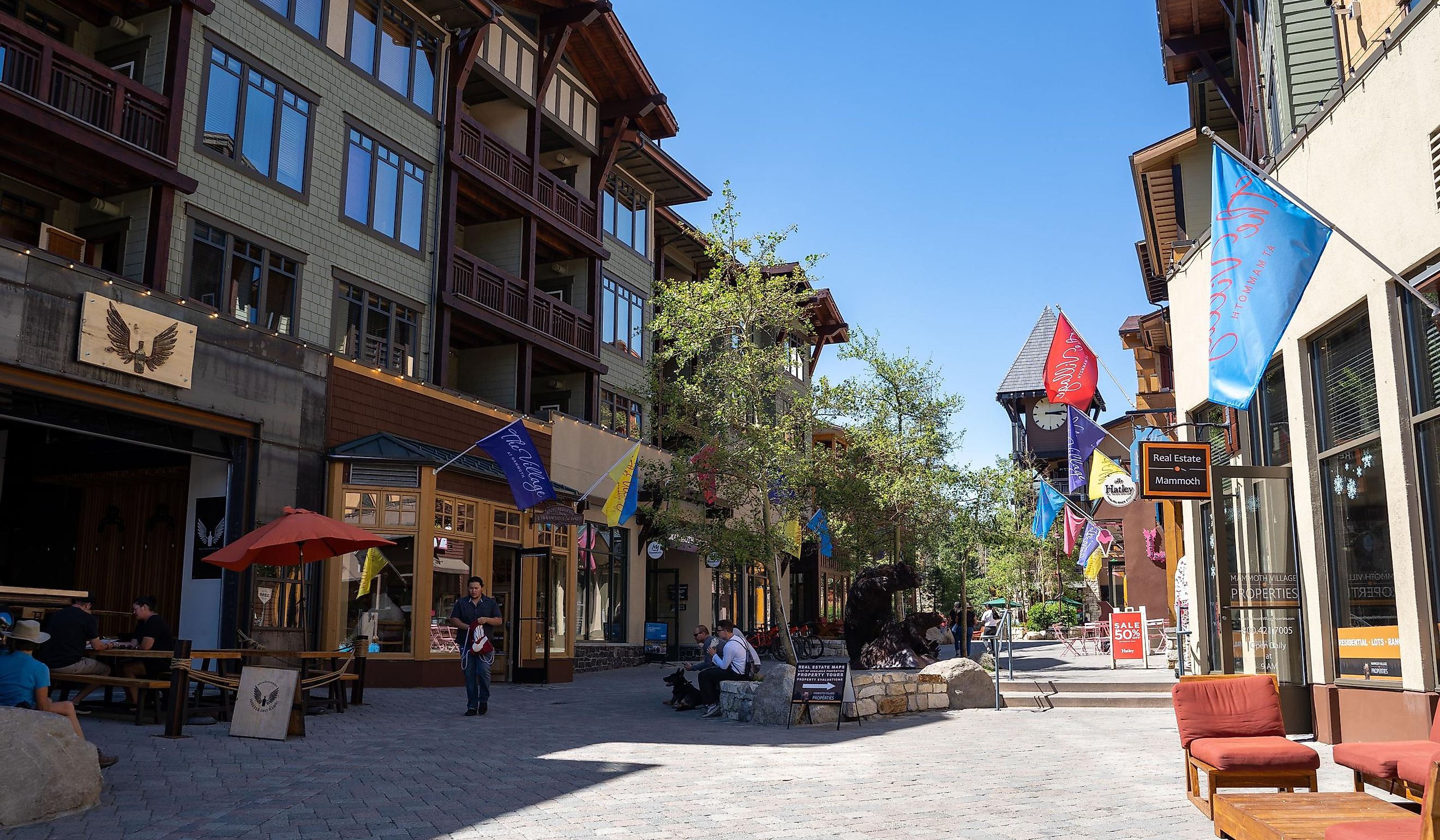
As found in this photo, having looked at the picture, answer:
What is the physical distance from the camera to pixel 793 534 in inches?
1024

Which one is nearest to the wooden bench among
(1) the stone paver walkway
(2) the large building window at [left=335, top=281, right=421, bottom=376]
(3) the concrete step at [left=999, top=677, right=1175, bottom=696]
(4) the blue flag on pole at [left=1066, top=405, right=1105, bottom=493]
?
(1) the stone paver walkway

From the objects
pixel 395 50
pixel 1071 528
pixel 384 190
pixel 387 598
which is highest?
pixel 395 50

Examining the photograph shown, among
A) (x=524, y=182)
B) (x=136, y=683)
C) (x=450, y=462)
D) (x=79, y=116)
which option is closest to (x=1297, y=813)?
(x=136, y=683)

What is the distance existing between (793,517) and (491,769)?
1564 centimetres

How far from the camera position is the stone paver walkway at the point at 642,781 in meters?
7.71

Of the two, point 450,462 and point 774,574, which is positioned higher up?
point 450,462

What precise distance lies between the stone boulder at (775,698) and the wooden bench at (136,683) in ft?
23.7

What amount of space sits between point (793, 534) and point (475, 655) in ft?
38.2

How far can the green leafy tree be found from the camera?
24.4 meters

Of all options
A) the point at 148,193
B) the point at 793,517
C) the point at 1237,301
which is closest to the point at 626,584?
the point at 793,517

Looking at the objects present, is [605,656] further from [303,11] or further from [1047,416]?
[1047,416]

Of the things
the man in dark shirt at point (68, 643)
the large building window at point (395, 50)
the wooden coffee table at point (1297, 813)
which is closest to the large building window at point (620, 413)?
the large building window at point (395, 50)

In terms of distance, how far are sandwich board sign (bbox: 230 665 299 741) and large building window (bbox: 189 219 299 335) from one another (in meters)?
7.77

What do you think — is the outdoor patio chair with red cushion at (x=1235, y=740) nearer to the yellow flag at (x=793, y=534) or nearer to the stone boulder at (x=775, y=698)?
the stone boulder at (x=775, y=698)
